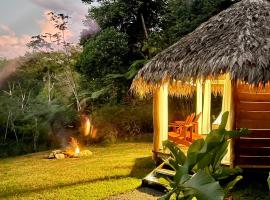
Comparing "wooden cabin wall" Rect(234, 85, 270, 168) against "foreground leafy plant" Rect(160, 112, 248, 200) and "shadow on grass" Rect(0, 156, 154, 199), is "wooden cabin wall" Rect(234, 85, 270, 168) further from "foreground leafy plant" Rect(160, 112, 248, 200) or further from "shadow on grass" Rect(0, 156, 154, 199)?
"foreground leafy plant" Rect(160, 112, 248, 200)

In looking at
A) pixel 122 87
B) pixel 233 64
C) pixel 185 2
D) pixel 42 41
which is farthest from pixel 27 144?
pixel 233 64

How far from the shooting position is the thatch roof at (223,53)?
5.50 meters

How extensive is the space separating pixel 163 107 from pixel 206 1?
6254 mm

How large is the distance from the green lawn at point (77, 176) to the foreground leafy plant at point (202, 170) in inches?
150

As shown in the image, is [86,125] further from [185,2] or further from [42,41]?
[42,41]

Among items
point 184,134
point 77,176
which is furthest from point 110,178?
point 184,134

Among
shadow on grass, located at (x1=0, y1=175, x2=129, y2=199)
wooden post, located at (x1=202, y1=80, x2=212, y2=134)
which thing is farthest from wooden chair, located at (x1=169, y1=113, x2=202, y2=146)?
shadow on grass, located at (x1=0, y1=175, x2=129, y2=199)

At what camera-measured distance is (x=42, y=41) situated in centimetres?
1814

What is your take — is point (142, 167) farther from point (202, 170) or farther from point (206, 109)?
point (202, 170)

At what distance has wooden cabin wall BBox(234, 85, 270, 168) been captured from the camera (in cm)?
589

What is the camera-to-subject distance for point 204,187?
1.71 metres

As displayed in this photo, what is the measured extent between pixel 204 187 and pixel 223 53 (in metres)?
4.33

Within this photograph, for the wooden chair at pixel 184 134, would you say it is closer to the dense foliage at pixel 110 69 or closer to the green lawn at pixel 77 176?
the green lawn at pixel 77 176

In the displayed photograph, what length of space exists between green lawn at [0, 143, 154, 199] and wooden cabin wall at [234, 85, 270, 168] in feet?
5.61
